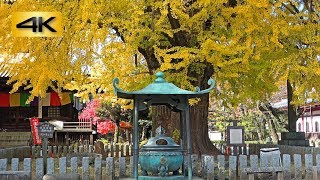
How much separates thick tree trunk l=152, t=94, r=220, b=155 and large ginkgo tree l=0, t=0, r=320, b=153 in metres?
1.14

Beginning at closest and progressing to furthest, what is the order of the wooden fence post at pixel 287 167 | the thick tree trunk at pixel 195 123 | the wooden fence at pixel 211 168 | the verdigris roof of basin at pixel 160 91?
1. the verdigris roof of basin at pixel 160 91
2. the wooden fence at pixel 211 168
3. the wooden fence post at pixel 287 167
4. the thick tree trunk at pixel 195 123

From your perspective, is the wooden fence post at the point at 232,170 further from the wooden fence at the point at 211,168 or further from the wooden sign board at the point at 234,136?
the wooden sign board at the point at 234,136

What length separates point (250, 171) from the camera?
10523mm

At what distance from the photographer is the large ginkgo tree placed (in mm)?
11688

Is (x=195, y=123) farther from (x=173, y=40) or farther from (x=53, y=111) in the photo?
(x=53, y=111)

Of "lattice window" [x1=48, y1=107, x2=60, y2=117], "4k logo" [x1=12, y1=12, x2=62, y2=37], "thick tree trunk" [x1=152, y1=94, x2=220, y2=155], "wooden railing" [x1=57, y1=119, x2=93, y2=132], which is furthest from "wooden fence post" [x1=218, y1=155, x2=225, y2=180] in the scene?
"lattice window" [x1=48, y1=107, x2=60, y2=117]

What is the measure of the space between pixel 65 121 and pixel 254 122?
46.0ft

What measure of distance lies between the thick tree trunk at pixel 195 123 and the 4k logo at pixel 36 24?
454 centimetres

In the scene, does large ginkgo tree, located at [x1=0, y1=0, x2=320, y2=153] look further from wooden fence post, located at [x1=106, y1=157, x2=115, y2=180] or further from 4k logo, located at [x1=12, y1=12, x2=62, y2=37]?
wooden fence post, located at [x1=106, y1=157, x2=115, y2=180]

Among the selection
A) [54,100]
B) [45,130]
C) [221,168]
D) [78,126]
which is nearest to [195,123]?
[221,168]

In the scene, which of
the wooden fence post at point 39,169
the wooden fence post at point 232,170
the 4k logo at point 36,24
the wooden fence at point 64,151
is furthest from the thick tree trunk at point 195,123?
the wooden fence post at point 39,169

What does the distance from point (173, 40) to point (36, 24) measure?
396cm

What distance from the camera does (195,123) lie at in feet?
50.6

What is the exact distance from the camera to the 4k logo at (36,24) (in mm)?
12029
